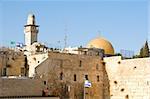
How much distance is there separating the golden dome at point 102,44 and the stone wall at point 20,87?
9.58 m

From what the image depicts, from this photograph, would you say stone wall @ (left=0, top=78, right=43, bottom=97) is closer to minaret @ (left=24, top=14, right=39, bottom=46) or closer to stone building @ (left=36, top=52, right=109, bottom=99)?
stone building @ (left=36, top=52, right=109, bottom=99)

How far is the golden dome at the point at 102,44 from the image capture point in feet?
96.9

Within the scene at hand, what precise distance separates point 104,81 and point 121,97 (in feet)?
5.75

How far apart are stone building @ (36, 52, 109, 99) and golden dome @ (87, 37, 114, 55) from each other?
15.7 feet

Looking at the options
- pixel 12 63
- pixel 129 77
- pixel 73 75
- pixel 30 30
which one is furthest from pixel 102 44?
pixel 12 63

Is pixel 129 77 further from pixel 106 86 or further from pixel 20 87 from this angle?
pixel 20 87

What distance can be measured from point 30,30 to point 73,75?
6.87m

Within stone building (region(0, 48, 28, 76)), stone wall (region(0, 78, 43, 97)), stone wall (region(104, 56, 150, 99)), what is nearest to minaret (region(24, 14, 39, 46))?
stone building (region(0, 48, 28, 76))

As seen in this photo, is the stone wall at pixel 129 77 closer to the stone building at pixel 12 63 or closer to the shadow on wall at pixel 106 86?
the shadow on wall at pixel 106 86

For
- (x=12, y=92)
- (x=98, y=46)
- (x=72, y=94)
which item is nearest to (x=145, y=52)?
(x=98, y=46)

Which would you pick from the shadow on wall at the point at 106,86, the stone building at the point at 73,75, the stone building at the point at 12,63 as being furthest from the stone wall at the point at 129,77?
the stone building at the point at 12,63

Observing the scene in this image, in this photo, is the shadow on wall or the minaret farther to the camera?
the minaret

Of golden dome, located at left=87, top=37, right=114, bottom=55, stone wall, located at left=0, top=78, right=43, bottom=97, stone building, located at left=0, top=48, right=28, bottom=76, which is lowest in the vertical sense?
stone wall, located at left=0, top=78, right=43, bottom=97

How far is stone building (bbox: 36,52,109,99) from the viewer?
21938 millimetres
